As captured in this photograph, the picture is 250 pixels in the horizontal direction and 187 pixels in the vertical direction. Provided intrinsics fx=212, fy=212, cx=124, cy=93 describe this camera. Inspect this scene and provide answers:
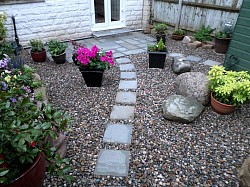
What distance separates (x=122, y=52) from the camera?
500cm

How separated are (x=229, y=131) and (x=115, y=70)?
229cm

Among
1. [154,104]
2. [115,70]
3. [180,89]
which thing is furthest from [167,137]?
[115,70]

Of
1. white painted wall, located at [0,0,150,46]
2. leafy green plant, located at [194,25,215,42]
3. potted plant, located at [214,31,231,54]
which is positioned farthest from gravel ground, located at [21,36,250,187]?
leafy green plant, located at [194,25,215,42]

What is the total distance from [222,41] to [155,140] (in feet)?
11.6

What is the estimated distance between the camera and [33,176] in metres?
1.41

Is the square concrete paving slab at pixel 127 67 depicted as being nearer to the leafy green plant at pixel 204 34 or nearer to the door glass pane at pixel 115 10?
the leafy green plant at pixel 204 34

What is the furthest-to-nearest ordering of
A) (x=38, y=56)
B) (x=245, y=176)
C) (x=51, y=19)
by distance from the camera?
1. (x=51, y=19)
2. (x=38, y=56)
3. (x=245, y=176)

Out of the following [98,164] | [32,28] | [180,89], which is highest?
[32,28]

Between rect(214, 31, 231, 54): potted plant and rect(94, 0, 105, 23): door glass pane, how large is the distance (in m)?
3.13

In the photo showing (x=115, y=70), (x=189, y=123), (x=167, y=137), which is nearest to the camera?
(x=167, y=137)

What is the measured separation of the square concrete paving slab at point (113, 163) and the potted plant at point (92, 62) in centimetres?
143

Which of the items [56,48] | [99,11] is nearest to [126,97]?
[56,48]

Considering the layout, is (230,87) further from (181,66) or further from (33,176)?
(33,176)

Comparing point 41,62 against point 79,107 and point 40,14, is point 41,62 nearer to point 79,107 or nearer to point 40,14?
point 40,14
